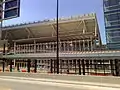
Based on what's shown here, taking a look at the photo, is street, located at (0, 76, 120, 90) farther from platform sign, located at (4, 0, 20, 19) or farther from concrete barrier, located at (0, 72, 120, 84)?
platform sign, located at (4, 0, 20, 19)

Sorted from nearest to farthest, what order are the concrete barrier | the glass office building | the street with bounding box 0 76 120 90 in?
the street with bounding box 0 76 120 90, the concrete barrier, the glass office building

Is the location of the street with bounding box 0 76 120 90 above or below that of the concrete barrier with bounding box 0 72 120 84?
below

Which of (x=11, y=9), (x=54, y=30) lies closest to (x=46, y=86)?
(x=11, y=9)

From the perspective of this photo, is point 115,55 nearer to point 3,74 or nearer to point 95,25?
point 3,74

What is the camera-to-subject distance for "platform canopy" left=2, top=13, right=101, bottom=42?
49.2m

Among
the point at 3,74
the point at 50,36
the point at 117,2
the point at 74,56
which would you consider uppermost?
the point at 117,2

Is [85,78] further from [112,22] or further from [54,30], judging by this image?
[54,30]

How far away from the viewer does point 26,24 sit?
55.4m

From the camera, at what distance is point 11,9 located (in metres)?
33.5

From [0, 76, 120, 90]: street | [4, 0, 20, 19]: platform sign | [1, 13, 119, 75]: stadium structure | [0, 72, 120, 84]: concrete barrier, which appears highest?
[4, 0, 20, 19]: platform sign

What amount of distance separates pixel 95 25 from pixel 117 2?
9407 millimetres

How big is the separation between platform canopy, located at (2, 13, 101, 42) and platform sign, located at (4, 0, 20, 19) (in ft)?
57.6

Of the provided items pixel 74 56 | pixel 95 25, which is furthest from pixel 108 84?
pixel 95 25

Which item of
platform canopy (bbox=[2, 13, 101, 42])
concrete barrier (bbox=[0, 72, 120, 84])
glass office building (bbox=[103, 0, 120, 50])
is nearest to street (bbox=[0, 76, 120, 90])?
concrete barrier (bbox=[0, 72, 120, 84])
